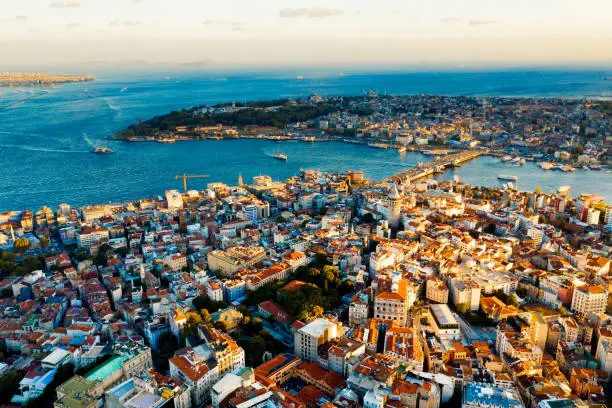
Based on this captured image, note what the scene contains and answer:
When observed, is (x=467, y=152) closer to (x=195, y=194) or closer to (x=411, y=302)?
(x=195, y=194)

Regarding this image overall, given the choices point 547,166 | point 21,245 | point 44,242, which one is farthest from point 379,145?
point 21,245

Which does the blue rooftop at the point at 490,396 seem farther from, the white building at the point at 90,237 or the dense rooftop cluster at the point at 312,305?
the white building at the point at 90,237

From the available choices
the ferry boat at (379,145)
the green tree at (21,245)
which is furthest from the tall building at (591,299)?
the ferry boat at (379,145)

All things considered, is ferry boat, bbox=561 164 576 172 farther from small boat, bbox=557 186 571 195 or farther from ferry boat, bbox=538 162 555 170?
small boat, bbox=557 186 571 195

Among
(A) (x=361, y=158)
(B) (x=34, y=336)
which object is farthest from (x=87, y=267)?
(A) (x=361, y=158)

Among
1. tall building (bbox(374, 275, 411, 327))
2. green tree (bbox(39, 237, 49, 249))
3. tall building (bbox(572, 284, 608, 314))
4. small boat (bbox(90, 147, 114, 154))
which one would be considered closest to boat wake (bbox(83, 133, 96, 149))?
small boat (bbox(90, 147, 114, 154))

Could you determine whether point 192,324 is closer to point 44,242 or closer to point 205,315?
point 205,315
